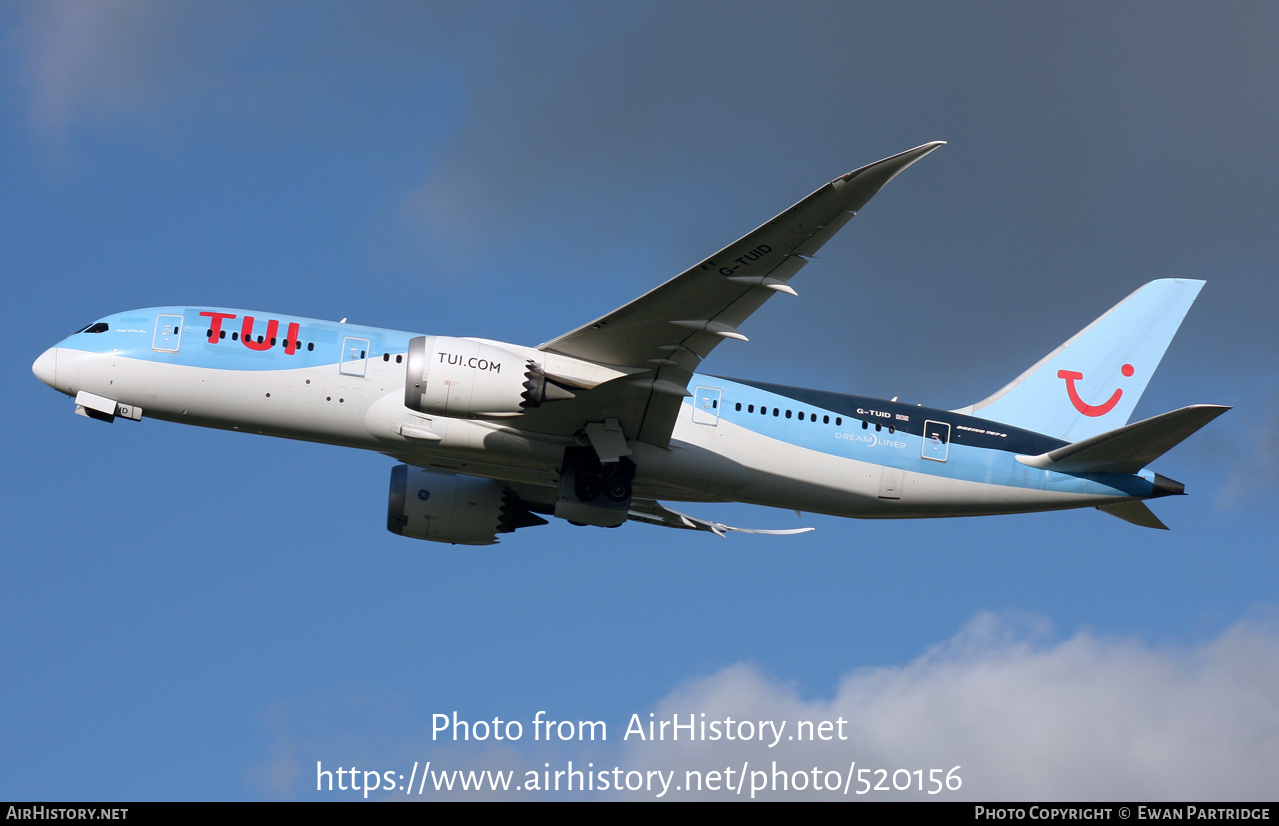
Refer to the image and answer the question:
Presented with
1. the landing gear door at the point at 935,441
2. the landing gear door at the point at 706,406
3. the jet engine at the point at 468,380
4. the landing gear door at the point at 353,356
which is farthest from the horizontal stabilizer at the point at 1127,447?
the landing gear door at the point at 353,356

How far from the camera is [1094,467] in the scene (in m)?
31.5

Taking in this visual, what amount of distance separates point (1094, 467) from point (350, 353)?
18699 mm

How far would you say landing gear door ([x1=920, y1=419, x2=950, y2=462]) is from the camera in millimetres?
31562

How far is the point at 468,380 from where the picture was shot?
27219 mm

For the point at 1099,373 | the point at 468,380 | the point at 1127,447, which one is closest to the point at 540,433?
the point at 468,380

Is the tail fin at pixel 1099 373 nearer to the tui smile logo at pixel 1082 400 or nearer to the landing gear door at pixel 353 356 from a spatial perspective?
the tui smile logo at pixel 1082 400

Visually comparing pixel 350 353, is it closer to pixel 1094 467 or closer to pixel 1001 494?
pixel 1001 494

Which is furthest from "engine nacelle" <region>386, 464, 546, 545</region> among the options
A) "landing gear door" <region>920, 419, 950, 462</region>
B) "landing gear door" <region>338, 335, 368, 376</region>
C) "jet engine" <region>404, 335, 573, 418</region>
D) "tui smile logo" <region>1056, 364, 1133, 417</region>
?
"tui smile logo" <region>1056, 364, 1133, 417</region>

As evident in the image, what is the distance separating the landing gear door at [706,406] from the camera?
30.5 metres

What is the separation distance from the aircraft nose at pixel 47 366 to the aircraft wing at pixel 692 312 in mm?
11493

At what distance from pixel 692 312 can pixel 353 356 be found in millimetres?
8283

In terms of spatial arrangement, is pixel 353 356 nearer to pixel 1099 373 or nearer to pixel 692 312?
pixel 692 312

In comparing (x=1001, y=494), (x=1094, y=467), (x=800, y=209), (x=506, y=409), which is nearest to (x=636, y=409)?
(x=506, y=409)

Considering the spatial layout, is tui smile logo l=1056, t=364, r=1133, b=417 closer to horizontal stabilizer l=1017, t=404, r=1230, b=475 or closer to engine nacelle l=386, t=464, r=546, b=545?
horizontal stabilizer l=1017, t=404, r=1230, b=475
